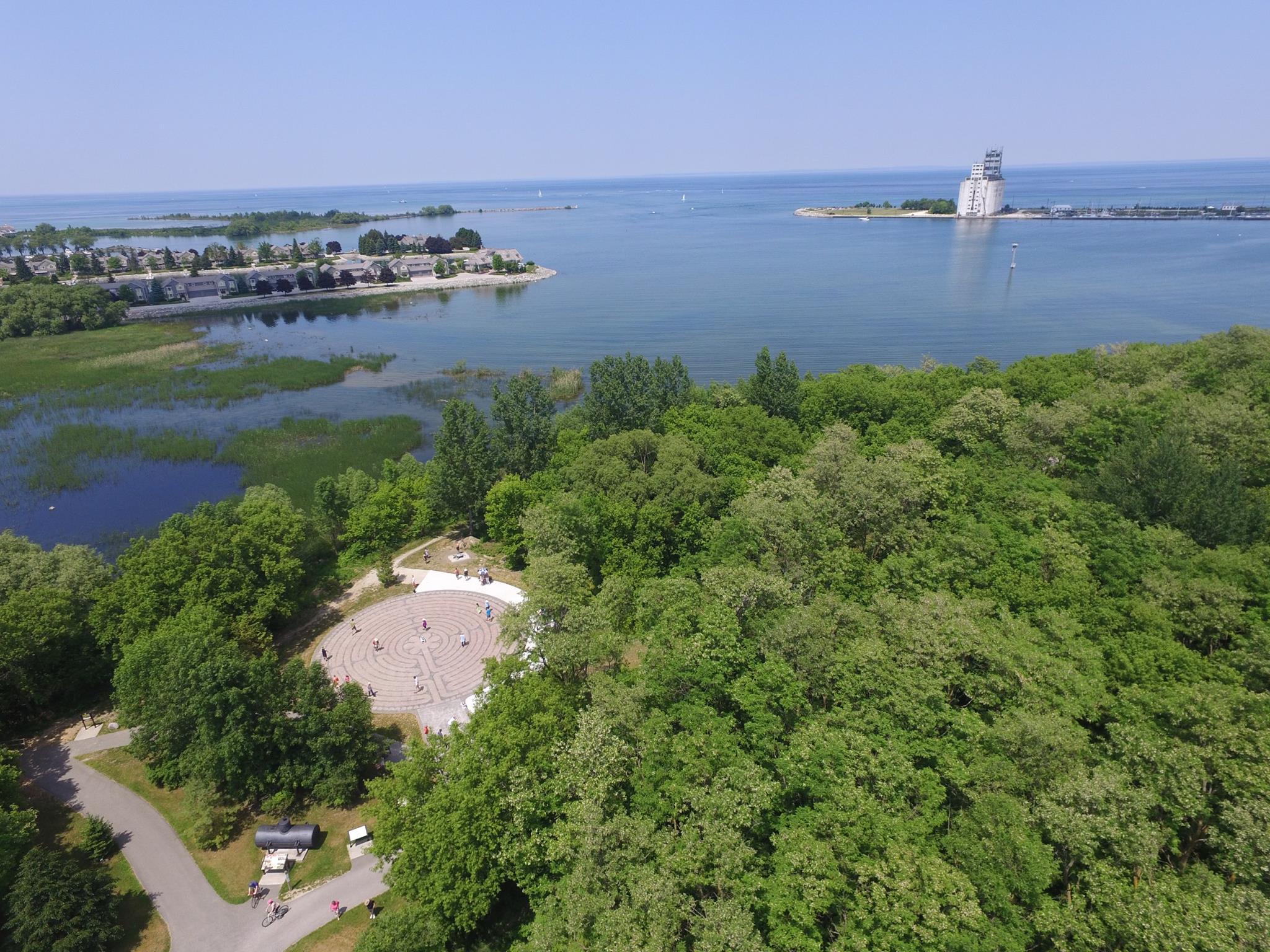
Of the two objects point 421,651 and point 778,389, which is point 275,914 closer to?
point 421,651

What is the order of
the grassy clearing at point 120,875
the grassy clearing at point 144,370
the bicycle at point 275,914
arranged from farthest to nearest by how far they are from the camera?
the grassy clearing at point 144,370, the bicycle at point 275,914, the grassy clearing at point 120,875

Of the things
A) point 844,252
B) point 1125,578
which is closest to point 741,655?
point 1125,578

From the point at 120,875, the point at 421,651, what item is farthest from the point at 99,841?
A: the point at 421,651

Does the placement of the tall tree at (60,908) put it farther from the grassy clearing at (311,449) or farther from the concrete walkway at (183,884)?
the grassy clearing at (311,449)

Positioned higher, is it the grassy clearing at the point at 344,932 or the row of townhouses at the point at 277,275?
the row of townhouses at the point at 277,275

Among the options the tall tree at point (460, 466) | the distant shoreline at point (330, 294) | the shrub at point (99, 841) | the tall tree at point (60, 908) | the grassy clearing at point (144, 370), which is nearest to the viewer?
the tall tree at point (60, 908)

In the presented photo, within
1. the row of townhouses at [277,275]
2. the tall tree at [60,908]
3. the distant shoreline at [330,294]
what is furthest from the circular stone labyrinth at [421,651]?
the row of townhouses at [277,275]
